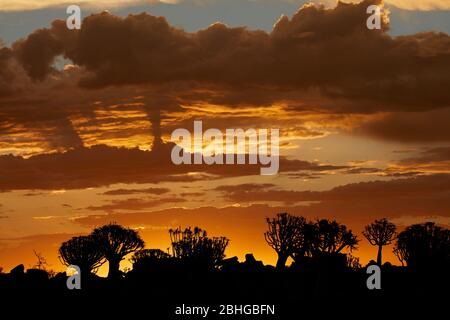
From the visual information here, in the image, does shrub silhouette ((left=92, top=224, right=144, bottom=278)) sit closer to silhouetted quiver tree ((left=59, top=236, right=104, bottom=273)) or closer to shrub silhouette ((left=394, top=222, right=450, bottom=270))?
silhouetted quiver tree ((left=59, top=236, right=104, bottom=273))

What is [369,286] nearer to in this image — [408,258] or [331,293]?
[331,293]

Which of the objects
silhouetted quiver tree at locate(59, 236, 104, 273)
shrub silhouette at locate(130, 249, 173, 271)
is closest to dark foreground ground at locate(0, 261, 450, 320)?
shrub silhouette at locate(130, 249, 173, 271)

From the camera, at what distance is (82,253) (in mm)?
91688

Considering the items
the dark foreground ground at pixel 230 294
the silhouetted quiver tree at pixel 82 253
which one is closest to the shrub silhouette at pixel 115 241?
the silhouetted quiver tree at pixel 82 253

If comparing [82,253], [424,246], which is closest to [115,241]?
[82,253]

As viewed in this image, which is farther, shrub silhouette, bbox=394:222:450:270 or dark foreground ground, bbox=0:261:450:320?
shrub silhouette, bbox=394:222:450:270

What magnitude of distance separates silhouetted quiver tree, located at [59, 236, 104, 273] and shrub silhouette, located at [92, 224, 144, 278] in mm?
1034

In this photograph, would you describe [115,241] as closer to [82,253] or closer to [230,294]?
[82,253]

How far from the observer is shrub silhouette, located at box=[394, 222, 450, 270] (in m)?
82.2

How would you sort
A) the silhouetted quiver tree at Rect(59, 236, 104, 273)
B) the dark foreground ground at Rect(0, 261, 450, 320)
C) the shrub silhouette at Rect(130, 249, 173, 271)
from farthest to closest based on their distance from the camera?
the silhouetted quiver tree at Rect(59, 236, 104, 273)
the shrub silhouette at Rect(130, 249, 173, 271)
the dark foreground ground at Rect(0, 261, 450, 320)

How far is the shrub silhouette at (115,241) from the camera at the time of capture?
93.5 metres

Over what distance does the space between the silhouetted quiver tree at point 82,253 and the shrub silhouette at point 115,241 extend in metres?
1.03

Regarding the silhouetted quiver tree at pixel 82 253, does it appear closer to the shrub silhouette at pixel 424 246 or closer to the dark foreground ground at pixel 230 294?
the dark foreground ground at pixel 230 294

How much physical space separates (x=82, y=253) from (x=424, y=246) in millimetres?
33440
